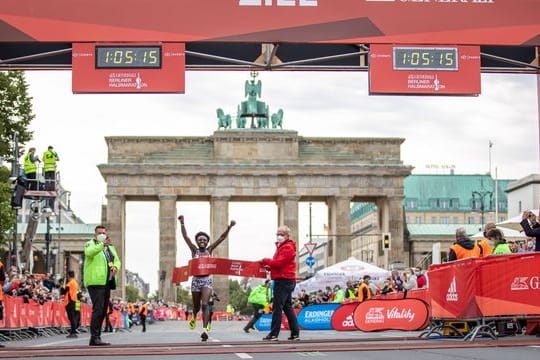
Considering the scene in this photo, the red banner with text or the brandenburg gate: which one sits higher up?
the brandenburg gate

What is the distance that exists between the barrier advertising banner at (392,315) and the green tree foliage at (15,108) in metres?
27.7

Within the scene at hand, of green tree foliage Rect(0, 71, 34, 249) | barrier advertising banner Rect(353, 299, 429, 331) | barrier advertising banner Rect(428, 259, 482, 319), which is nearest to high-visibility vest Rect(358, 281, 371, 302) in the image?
barrier advertising banner Rect(353, 299, 429, 331)

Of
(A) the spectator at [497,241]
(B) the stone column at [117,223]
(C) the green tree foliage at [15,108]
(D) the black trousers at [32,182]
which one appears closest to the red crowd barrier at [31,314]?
(D) the black trousers at [32,182]

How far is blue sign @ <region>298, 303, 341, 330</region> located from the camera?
36688 millimetres

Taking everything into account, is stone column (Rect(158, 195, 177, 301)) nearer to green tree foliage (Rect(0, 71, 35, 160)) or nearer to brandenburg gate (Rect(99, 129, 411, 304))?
brandenburg gate (Rect(99, 129, 411, 304))

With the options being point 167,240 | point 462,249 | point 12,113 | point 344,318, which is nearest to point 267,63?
point 462,249

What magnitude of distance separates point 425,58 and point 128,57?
585 centimetres

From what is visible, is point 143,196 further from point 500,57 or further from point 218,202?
point 500,57

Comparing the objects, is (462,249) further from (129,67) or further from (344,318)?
(344,318)

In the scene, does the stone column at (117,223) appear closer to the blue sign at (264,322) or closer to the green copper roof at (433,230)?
the green copper roof at (433,230)

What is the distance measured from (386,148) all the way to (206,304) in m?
86.3


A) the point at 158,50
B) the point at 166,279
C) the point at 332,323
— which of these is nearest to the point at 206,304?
the point at 158,50

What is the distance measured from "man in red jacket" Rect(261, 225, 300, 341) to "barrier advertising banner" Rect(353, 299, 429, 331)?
23.4 ft

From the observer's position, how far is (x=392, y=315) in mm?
27766
